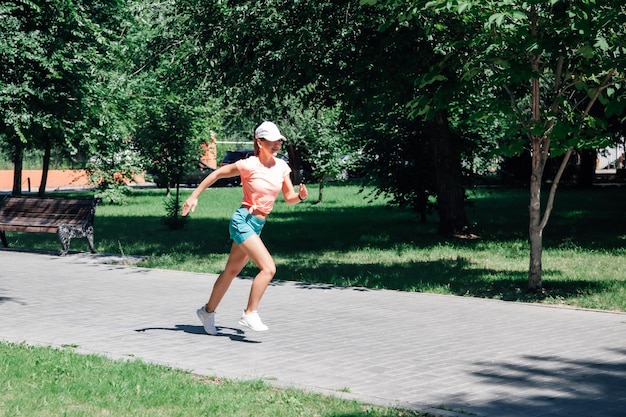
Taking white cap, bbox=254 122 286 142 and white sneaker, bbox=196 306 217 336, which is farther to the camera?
white sneaker, bbox=196 306 217 336

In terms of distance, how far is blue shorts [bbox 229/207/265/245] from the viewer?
8.61 metres

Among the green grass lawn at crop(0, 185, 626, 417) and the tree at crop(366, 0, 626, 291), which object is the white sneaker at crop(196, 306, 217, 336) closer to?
the green grass lawn at crop(0, 185, 626, 417)

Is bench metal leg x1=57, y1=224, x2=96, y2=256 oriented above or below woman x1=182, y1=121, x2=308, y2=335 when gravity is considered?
below

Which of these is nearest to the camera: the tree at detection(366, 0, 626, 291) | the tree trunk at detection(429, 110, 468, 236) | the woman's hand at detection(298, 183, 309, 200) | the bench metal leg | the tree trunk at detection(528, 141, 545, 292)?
A: the woman's hand at detection(298, 183, 309, 200)

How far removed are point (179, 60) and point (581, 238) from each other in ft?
28.8

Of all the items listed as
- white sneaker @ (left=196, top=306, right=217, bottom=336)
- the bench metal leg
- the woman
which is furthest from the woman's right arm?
the bench metal leg

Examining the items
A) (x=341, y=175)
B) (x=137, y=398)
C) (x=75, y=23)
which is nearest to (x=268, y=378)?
(x=137, y=398)

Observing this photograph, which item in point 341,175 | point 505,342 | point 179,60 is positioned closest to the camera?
point 505,342

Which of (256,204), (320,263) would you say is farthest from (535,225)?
(256,204)

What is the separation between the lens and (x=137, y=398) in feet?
20.6

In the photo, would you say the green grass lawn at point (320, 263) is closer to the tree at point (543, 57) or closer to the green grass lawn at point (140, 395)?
the green grass lawn at point (140, 395)

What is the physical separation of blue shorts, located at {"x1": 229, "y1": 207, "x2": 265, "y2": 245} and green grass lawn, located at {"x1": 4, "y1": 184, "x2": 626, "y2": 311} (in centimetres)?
417

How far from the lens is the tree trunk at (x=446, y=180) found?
64.7 feet

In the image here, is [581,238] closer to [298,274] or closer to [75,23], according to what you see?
[298,274]
